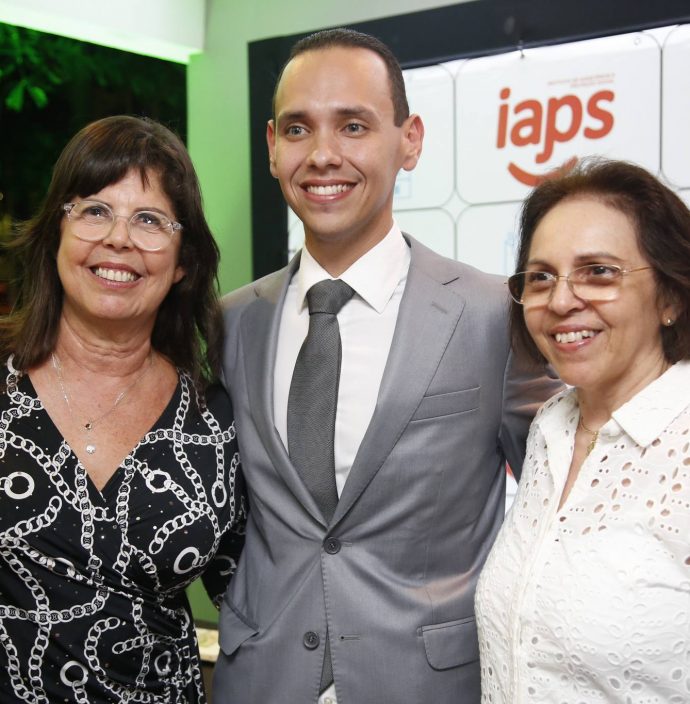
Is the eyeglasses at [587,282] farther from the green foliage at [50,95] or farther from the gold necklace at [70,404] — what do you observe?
Answer: the green foliage at [50,95]

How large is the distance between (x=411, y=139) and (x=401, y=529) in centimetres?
87

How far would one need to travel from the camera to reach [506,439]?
1938mm

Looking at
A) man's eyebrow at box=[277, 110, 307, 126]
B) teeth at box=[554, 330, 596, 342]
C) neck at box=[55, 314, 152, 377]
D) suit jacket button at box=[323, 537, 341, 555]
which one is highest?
man's eyebrow at box=[277, 110, 307, 126]

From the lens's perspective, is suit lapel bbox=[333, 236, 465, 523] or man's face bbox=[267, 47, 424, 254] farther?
man's face bbox=[267, 47, 424, 254]

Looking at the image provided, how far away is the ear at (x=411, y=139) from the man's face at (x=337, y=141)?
0.07m

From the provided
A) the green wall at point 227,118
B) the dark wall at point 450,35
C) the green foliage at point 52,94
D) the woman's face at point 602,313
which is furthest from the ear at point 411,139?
the green foliage at point 52,94

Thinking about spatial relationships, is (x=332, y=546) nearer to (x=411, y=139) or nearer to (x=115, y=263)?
(x=115, y=263)

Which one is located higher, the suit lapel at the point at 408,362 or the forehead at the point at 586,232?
the forehead at the point at 586,232

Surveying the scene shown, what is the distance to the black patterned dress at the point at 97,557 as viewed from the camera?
173 centimetres

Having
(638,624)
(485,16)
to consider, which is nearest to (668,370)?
(638,624)

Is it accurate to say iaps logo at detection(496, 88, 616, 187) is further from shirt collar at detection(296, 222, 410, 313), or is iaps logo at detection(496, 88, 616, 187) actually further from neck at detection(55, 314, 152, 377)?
neck at detection(55, 314, 152, 377)

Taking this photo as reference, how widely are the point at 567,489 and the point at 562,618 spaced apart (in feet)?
0.78

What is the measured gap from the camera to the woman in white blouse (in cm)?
134

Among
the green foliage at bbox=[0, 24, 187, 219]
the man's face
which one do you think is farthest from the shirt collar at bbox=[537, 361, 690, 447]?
the green foliage at bbox=[0, 24, 187, 219]
